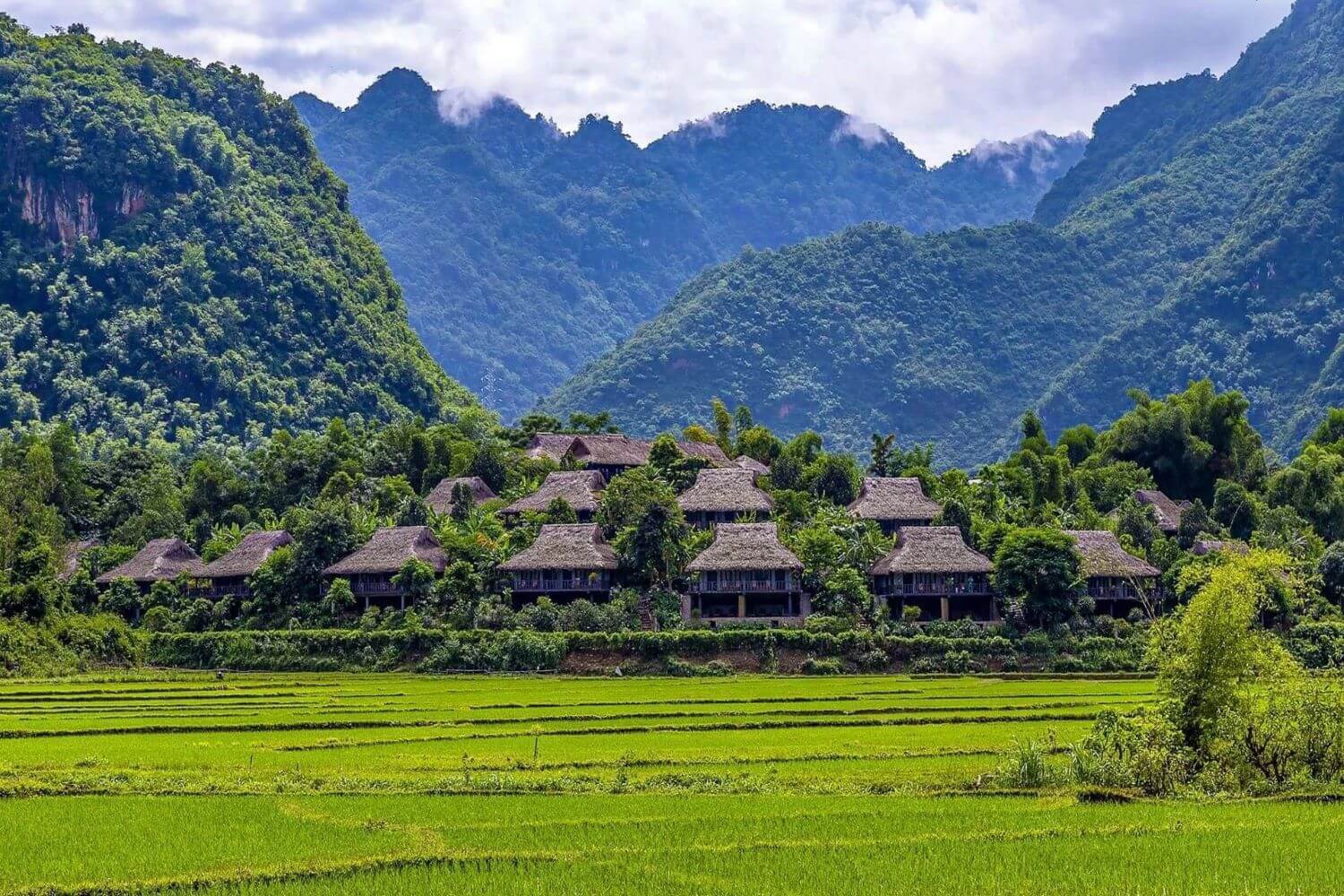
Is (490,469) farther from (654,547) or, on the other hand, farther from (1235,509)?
(1235,509)

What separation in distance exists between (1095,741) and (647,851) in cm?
1019

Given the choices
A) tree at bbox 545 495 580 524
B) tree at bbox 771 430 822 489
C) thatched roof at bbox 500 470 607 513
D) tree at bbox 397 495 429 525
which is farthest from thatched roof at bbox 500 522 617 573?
tree at bbox 771 430 822 489

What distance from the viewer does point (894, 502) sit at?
76188 millimetres

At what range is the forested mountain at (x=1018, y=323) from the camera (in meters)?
159

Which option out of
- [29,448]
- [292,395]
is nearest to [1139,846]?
[29,448]

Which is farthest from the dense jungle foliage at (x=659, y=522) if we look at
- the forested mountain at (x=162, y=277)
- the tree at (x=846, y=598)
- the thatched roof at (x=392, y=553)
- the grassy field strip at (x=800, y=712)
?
the forested mountain at (x=162, y=277)

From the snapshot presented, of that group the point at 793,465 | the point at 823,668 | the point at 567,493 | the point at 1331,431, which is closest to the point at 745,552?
the point at 823,668

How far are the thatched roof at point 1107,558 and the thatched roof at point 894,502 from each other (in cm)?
904

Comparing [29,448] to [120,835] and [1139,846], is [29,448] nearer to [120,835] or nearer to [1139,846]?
[120,835]

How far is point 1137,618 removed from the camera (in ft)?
208

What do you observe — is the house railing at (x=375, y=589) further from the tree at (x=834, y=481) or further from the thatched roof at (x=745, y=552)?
the tree at (x=834, y=481)

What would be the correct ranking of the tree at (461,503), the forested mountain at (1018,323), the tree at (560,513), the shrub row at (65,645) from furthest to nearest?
the forested mountain at (1018,323)
the tree at (461,503)
the tree at (560,513)
the shrub row at (65,645)

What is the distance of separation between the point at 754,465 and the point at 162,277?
61.2 metres

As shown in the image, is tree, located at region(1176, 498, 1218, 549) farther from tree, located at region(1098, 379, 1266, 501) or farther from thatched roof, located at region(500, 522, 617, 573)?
thatched roof, located at region(500, 522, 617, 573)
